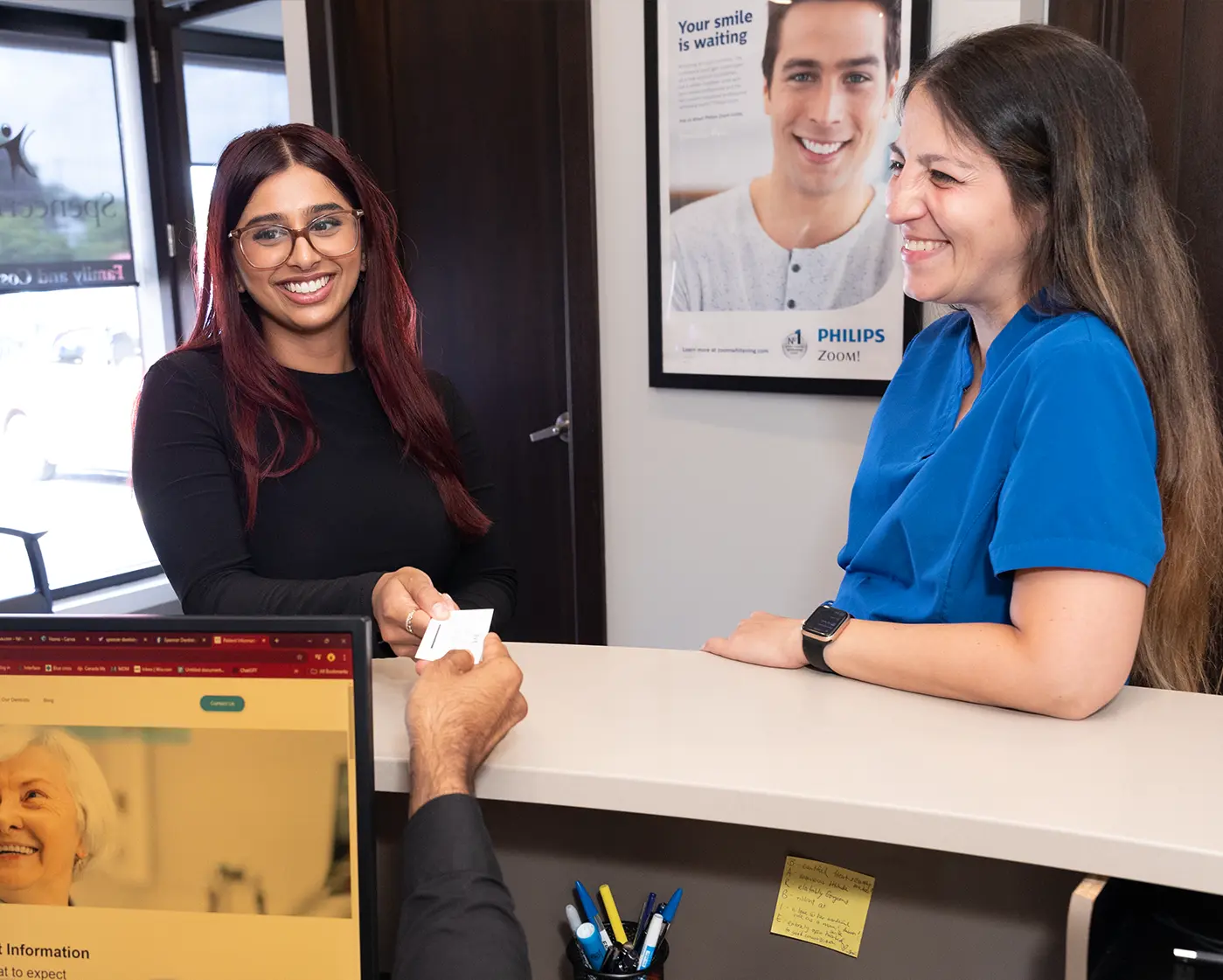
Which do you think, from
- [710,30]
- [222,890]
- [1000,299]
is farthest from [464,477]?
[710,30]

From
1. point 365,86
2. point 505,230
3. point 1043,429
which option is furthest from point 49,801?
point 365,86

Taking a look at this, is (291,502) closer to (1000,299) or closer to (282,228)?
(282,228)

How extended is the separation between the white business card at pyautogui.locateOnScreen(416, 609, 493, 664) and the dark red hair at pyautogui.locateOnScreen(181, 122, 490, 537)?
0.55 metres

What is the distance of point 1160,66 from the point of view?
2086mm

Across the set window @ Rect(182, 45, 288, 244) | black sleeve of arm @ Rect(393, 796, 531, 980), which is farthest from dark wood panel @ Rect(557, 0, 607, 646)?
window @ Rect(182, 45, 288, 244)

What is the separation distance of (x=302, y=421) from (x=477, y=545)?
357 millimetres

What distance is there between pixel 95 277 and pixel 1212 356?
4688mm

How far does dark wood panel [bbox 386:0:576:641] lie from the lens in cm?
313

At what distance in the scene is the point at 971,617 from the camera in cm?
133

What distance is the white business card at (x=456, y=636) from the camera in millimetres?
1190

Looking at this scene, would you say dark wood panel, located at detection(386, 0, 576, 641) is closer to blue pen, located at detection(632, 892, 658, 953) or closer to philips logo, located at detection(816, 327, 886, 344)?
philips logo, located at detection(816, 327, 886, 344)

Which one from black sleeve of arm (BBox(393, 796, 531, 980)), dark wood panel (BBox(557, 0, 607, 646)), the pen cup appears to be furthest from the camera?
dark wood panel (BBox(557, 0, 607, 646))

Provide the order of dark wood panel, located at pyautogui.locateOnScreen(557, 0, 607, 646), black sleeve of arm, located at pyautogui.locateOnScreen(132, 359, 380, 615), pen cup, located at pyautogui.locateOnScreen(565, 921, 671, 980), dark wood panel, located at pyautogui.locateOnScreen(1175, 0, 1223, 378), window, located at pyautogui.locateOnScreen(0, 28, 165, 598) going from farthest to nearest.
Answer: window, located at pyautogui.locateOnScreen(0, 28, 165, 598)
dark wood panel, located at pyautogui.locateOnScreen(557, 0, 607, 646)
dark wood panel, located at pyautogui.locateOnScreen(1175, 0, 1223, 378)
black sleeve of arm, located at pyautogui.locateOnScreen(132, 359, 380, 615)
pen cup, located at pyautogui.locateOnScreen(565, 921, 671, 980)

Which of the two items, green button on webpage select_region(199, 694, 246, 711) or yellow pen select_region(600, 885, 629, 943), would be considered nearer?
green button on webpage select_region(199, 694, 246, 711)
